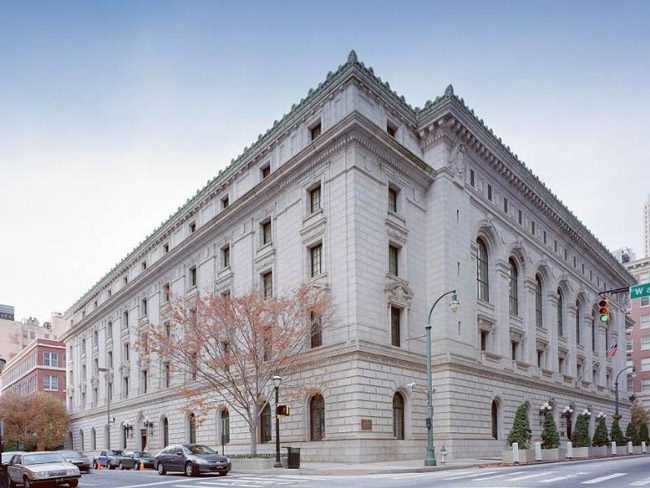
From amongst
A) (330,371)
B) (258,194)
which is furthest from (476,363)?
(258,194)

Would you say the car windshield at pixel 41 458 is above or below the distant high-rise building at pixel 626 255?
below

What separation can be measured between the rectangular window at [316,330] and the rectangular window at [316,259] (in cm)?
279

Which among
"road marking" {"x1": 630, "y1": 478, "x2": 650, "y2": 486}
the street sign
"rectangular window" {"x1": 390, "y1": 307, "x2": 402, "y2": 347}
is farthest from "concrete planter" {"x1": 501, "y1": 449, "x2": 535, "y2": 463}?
"road marking" {"x1": 630, "y1": 478, "x2": 650, "y2": 486}

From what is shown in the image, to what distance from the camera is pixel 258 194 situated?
A: 146ft

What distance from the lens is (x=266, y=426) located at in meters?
41.1

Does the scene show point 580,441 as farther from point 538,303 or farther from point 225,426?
point 225,426

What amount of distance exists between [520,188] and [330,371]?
80.1ft

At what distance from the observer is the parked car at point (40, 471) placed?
70.4 ft

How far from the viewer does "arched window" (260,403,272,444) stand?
40.8 meters

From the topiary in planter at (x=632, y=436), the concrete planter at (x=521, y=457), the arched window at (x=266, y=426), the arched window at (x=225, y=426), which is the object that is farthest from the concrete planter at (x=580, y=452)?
the arched window at (x=225, y=426)

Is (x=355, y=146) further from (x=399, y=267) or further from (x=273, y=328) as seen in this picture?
(x=273, y=328)

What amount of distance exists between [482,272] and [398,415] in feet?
46.0

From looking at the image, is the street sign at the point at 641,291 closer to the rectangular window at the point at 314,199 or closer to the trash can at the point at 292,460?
the trash can at the point at 292,460

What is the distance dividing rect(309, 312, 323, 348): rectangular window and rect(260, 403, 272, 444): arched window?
19.0 ft
